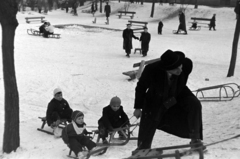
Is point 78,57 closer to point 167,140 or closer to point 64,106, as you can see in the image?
point 64,106

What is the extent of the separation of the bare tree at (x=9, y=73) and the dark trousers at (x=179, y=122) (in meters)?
2.67

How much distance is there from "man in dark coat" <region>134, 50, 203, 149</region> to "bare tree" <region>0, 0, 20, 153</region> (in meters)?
2.60

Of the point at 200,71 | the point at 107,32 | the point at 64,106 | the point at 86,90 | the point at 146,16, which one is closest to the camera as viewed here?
the point at 64,106

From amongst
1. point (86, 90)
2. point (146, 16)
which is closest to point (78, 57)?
point (86, 90)

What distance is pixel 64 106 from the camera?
7477 mm

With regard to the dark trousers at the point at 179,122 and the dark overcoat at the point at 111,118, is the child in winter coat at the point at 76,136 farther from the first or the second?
the dark trousers at the point at 179,122

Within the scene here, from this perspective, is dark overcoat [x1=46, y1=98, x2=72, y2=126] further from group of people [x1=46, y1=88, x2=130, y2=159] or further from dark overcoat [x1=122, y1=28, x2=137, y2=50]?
dark overcoat [x1=122, y1=28, x2=137, y2=50]

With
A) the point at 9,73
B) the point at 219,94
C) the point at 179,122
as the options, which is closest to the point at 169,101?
the point at 179,122

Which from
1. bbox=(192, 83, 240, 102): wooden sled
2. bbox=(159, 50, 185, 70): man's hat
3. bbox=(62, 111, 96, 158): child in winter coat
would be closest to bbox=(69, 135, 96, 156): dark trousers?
bbox=(62, 111, 96, 158): child in winter coat

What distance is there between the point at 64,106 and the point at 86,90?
183 inches

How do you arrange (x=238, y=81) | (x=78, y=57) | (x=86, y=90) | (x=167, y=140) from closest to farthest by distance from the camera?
1. (x=167, y=140)
2. (x=86, y=90)
3. (x=238, y=81)
4. (x=78, y=57)

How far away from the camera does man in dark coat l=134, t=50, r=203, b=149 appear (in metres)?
4.38

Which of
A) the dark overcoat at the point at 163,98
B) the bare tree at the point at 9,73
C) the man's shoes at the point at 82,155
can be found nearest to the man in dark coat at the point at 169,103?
the dark overcoat at the point at 163,98

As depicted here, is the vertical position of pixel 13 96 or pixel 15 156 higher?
pixel 13 96
